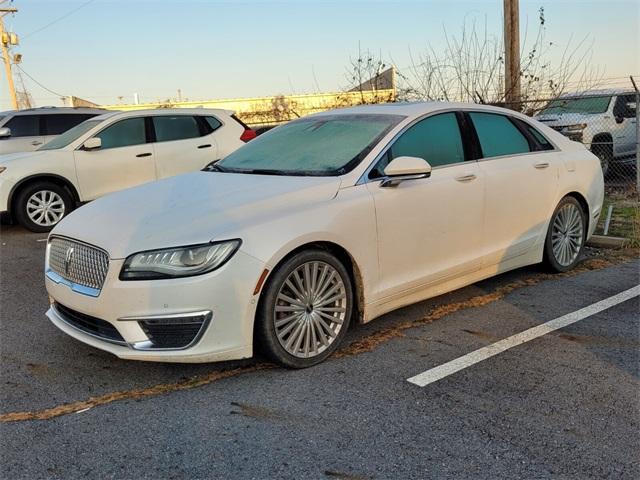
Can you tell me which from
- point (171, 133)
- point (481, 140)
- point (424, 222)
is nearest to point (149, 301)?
point (424, 222)

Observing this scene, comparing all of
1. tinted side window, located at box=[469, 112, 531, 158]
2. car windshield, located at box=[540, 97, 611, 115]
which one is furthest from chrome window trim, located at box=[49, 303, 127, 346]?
car windshield, located at box=[540, 97, 611, 115]

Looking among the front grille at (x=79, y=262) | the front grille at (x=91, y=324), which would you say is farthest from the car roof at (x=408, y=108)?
the front grille at (x=91, y=324)

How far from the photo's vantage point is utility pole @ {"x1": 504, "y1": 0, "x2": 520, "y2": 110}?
10.3m

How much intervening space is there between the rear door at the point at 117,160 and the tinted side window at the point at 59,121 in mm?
2309

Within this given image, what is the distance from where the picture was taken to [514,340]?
13.4ft

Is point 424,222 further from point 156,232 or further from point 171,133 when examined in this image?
point 171,133

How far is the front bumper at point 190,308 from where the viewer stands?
3.29m

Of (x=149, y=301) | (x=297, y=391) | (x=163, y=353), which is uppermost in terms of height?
(x=149, y=301)

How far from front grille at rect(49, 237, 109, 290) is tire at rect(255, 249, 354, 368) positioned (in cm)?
95

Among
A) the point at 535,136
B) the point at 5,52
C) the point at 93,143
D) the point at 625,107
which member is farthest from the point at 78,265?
the point at 5,52

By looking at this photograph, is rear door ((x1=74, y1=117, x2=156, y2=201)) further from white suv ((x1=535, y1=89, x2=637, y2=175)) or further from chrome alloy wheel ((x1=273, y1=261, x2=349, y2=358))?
white suv ((x1=535, y1=89, x2=637, y2=175))

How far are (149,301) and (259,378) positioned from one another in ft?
2.64

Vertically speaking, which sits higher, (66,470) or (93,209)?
(93,209)

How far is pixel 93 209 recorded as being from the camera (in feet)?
13.3
